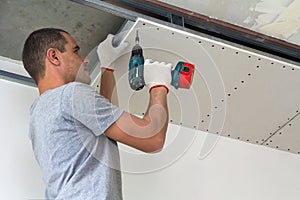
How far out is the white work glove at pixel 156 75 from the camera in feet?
4.36

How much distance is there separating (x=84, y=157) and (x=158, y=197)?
0.61 metres

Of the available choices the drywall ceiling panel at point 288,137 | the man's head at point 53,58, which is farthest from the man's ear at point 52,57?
the drywall ceiling panel at point 288,137

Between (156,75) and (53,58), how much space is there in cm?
35

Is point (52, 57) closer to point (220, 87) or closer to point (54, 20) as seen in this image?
point (54, 20)

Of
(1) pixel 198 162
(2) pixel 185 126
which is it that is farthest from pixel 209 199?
(2) pixel 185 126

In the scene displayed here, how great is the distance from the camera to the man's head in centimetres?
138

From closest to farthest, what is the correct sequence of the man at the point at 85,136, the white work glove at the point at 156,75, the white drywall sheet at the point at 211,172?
the man at the point at 85,136
the white work glove at the point at 156,75
the white drywall sheet at the point at 211,172

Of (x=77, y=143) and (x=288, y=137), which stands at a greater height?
(x=288, y=137)

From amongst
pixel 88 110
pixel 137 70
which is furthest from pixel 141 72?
pixel 88 110

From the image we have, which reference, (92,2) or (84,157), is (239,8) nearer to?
(92,2)

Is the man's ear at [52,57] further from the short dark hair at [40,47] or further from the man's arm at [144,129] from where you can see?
the man's arm at [144,129]

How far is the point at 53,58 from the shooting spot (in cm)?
138

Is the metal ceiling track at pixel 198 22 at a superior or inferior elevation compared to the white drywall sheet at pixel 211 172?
superior

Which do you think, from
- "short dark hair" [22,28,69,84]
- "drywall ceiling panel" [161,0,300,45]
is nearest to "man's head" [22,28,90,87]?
"short dark hair" [22,28,69,84]
